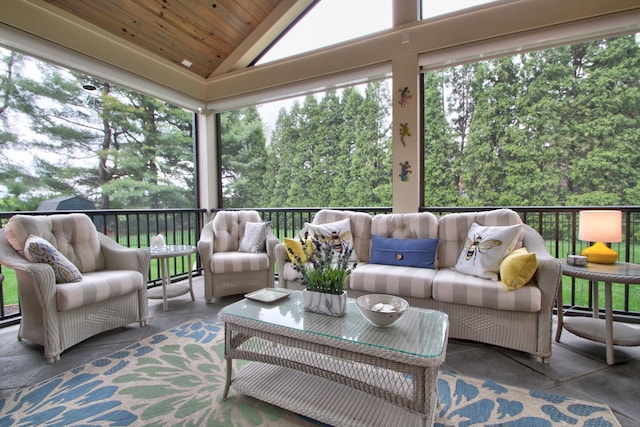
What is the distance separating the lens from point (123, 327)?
2.44 m

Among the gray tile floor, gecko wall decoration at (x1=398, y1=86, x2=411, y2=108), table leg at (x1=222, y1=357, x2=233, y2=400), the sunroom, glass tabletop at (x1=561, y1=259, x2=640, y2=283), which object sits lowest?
the gray tile floor

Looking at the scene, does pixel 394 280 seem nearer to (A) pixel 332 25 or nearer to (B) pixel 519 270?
(B) pixel 519 270

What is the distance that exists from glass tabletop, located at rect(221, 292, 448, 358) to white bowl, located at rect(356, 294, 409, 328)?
39mm

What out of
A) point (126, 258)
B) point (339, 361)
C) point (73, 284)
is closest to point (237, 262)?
point (126, 258)

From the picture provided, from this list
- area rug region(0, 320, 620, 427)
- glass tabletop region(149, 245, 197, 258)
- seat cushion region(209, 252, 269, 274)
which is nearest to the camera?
area rug region(0, 320, 620, 427)

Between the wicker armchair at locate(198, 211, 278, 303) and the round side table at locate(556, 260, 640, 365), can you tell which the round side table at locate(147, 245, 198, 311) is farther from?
the round side table at locate(556, 260, 640, 365)

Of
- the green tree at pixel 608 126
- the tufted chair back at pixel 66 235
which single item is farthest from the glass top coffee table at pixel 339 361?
the green tree at pixel 608 126

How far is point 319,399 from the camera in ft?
4.40

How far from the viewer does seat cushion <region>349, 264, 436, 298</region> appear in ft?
6.95

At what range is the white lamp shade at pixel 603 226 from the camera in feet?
6.52

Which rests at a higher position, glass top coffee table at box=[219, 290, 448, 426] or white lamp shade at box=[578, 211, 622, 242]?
white lamp shade at box=[578, 211, 622, 242]

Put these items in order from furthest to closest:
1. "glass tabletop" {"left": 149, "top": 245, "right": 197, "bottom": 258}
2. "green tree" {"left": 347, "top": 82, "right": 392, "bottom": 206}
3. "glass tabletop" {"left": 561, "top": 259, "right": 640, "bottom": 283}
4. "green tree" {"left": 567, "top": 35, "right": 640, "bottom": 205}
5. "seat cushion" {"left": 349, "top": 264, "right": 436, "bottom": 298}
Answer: "green tree" {"left": 347, "top": 82, "right": 392, "bottom": 206} < "green tree" {"left": 567, "top": 35, "right": 640, "bottom": 205} < "glass tabletop" {"left": 149, "top": 245, "right": 197, "bottom": 258} < "seat cushion" {"left": 349, "top": 264, "right": 436, "bottom": 298} < "glass tabletop" {"left": 561, "top": 259, "right": 640, "bottom": 283}

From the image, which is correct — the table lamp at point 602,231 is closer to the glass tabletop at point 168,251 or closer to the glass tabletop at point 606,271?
the glass tabletop at point 606,271

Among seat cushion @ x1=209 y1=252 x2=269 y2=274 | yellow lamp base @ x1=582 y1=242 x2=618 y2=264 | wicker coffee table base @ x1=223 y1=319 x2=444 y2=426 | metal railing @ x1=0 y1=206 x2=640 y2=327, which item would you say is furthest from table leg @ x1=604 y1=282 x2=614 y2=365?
seat cushion @ x1=209 y1=252 x2=269 y2=274
